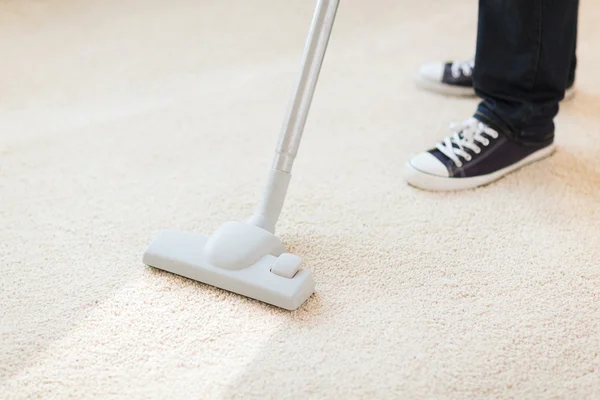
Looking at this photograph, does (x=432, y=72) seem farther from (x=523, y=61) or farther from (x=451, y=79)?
(x=523, y=61)

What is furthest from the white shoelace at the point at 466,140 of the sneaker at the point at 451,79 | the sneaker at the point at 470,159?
the sneaker at the point at 451,79

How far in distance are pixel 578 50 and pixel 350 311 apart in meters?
1.28

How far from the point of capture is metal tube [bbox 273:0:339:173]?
0.96 metres

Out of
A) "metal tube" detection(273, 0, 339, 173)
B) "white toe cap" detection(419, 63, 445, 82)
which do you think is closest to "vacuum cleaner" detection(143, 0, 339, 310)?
"metal tube" detection(273, 0, 339, 173)

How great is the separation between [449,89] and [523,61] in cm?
40

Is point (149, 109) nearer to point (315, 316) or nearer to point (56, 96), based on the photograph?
point (56, 96)

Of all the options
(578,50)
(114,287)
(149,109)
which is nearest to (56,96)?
(149,109)

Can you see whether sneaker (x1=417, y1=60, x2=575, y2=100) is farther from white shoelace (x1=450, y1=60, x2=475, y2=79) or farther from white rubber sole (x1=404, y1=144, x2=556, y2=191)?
white rubber sole (x1=404, y1=144, x2=556, y2=191)

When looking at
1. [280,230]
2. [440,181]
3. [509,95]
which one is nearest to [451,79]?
[509,95]

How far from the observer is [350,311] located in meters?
0.93

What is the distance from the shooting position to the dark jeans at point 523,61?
46.6 inches

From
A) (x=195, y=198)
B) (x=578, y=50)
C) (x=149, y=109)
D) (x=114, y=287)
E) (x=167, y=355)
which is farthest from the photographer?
(x=578, y=50)

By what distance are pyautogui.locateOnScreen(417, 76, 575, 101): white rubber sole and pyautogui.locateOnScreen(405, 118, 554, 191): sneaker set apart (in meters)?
0.32

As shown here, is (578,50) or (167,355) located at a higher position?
(578,50)
